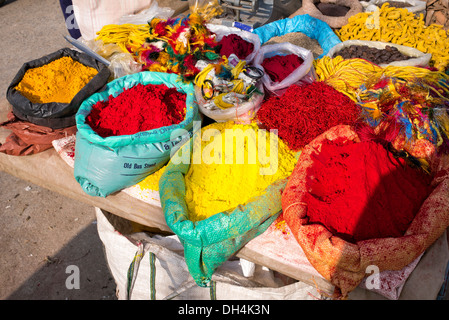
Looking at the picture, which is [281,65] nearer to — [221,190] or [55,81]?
[221,190]

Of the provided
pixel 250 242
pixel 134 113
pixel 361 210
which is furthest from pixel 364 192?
pixel 134 113

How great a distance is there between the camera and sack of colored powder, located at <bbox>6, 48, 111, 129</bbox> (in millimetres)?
1799

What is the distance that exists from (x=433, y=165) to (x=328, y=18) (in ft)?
5.66

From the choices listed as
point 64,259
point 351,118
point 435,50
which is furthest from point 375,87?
point 64,259

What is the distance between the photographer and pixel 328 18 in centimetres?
282

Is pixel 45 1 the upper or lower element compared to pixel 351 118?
lower

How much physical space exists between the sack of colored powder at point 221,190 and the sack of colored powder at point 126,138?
100 mm

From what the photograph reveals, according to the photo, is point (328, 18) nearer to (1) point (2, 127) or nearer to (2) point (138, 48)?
(2) point (138, 48)

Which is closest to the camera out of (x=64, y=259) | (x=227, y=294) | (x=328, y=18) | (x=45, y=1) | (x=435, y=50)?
(x=227, y=294)

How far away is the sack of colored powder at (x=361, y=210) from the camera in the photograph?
4.05ft

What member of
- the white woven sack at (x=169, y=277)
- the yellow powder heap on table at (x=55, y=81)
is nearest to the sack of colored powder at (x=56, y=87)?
the yellow powder heap on table at (x=55, y=81)

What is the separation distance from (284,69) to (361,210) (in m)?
0.98

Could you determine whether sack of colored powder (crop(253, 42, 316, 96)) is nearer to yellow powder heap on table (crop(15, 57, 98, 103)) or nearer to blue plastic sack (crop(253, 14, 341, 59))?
blue plastic sack (crop(253, 14, 341, 59))
